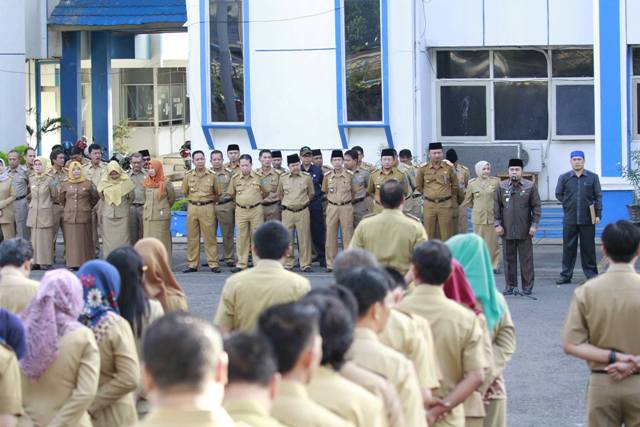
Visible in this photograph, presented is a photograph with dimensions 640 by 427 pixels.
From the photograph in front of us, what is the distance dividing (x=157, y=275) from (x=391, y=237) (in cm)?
247

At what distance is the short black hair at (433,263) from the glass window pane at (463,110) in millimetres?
18308

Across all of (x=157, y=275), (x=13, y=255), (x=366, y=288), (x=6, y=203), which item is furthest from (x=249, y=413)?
(x=6, y=203)

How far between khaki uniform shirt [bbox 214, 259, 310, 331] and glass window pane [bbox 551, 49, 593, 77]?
17304 mm

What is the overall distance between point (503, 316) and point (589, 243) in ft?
32.8

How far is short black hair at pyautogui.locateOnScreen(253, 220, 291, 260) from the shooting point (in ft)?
24.7

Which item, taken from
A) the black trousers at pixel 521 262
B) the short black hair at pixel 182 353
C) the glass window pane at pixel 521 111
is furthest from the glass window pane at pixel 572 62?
the short black hair at pixel 182 353

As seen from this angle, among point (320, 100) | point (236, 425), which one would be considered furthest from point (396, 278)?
point (320, 100)

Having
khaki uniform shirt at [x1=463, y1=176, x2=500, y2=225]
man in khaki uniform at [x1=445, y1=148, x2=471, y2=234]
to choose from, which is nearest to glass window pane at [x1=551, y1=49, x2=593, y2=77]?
man in khaki uniform at [x1=445, y1=148, x2=471, y2=234]

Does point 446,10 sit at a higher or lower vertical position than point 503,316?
higher

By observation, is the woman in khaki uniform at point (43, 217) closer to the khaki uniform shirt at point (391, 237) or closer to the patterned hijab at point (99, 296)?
the khaki uniform shirt at point (391, 237)

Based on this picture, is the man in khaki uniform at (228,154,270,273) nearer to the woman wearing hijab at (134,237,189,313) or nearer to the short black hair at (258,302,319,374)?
the woman wearing hijab at (134,237,189,313)

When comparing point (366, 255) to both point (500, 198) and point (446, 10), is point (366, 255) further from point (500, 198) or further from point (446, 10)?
point (446, 10)

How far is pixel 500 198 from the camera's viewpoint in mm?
16547

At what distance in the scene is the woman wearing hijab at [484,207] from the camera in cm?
1827
